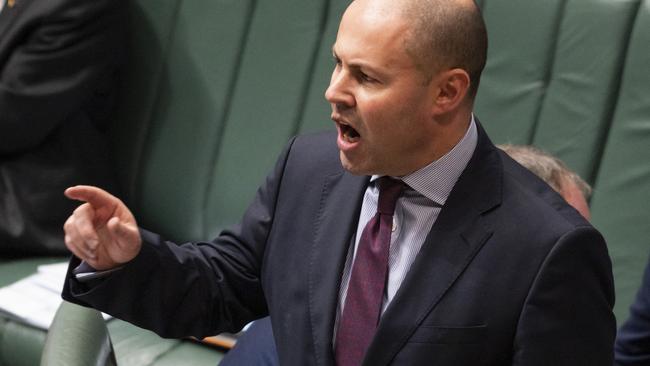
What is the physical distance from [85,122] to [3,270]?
0.39 m

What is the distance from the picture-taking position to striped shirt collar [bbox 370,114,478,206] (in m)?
1.30

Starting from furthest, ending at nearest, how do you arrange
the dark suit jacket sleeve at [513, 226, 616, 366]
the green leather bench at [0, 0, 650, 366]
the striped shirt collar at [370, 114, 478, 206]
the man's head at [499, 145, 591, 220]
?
the green leather bench at [0, 0, 650, 366], the man's head at [499, 145, 591, 220], the striped shirt collar at [370, 114, 478, 206], the dark suit jacket sleeve at [513, 226, 616, 366]

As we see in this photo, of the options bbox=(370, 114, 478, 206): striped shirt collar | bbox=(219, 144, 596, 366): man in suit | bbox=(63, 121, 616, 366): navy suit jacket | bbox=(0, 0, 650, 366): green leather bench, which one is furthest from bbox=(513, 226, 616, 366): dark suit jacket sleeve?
bbox=(0, 0, 650, 366): green leather bench

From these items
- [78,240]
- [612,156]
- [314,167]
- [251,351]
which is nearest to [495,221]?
[314,167]

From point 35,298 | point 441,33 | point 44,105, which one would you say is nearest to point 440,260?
point 441,33

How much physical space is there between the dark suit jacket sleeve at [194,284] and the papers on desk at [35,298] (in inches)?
33.3

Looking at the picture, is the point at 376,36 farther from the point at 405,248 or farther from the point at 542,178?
the point at 542,178

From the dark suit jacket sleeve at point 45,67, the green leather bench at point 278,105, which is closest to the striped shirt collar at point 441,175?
the green leather bench at point 278,105

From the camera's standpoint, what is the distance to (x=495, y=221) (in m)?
1.27

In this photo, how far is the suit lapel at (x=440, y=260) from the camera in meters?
1.27

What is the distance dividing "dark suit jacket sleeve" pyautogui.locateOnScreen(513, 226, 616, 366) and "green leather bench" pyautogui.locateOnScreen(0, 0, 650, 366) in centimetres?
91

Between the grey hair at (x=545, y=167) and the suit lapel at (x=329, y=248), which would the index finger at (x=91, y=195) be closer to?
the suit lapel at (x=329, y=248)

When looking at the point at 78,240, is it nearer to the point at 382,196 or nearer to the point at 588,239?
the point at 382,196

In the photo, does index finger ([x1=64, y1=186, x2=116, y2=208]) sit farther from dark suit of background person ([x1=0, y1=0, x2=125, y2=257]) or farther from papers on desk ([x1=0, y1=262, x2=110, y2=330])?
dark suit of background person ([x1=0, y1=0, x2=125, y2=257])
